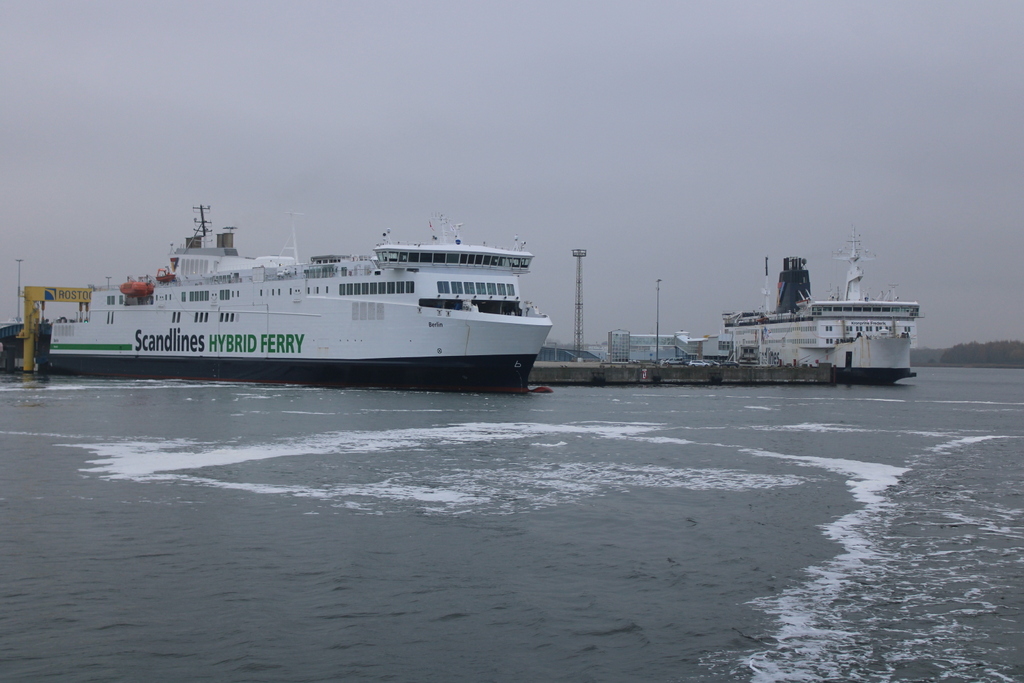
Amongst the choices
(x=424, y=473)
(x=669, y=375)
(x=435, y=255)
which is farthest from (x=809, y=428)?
(x=669, y=375)

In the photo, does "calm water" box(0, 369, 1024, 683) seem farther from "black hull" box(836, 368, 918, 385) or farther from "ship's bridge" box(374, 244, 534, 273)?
"black hull" box(836, 368, 918, 385)

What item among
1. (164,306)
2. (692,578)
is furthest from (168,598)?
(164,306)

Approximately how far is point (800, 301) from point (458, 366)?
54.6m

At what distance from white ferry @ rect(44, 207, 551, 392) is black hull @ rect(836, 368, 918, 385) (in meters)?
37.6

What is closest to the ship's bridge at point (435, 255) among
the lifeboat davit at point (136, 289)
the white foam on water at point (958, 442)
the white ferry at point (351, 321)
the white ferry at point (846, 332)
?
the white ferry at point (351, 321)

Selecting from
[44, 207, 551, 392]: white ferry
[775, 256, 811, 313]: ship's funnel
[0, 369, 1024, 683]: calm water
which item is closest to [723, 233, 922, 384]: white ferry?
[775, 256, 811, 313]: ship's funnel

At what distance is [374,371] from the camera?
4394cm

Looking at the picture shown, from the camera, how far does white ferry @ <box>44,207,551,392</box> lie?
41.8 metres

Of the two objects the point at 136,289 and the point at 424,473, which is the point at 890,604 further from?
the point at 136,289

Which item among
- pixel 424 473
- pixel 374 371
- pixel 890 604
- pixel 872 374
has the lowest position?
pixel 890 604

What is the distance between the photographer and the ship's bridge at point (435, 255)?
4319 cm

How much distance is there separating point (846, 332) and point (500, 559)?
2695 inches

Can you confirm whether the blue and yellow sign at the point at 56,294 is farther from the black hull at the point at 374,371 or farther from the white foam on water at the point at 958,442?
the white foam on water at the point at 958,442

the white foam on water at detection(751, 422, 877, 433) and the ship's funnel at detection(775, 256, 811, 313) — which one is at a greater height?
the ship's funnel at detection(775, 256, 811, 313)
